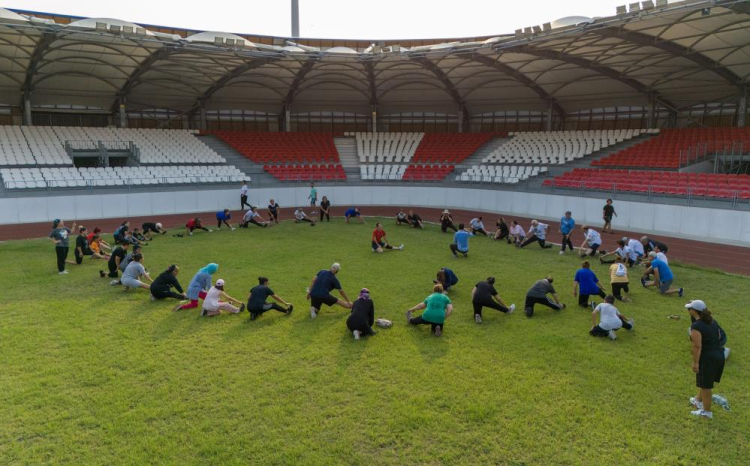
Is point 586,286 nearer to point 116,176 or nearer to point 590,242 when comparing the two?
point 590,242

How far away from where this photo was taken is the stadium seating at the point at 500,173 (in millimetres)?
32781

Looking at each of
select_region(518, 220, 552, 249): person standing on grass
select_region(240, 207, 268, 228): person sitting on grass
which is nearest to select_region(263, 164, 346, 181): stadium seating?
select_region(240, 207, 268, 228): person sitting on grass

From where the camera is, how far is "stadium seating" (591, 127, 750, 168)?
31.4 m

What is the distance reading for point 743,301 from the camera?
40.3ft

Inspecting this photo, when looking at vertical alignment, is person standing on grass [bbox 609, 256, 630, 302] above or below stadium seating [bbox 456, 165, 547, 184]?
below

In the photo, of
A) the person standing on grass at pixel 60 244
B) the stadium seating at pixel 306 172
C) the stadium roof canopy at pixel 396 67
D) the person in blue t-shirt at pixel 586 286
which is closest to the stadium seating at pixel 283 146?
the stadium seating at pixel 306 172

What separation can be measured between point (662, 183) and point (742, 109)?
17.7 m

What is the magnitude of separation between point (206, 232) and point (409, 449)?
1913 centimetres

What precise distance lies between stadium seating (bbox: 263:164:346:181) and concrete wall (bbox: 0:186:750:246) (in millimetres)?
1466

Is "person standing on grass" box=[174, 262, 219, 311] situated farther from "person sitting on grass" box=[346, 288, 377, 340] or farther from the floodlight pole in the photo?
the floodlight pole

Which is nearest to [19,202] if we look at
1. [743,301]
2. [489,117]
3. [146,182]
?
[146,182]


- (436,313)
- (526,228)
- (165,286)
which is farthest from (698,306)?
A: (526,228)

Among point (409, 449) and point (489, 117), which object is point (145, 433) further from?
point (489, 117)

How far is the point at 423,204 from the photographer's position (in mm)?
35000
